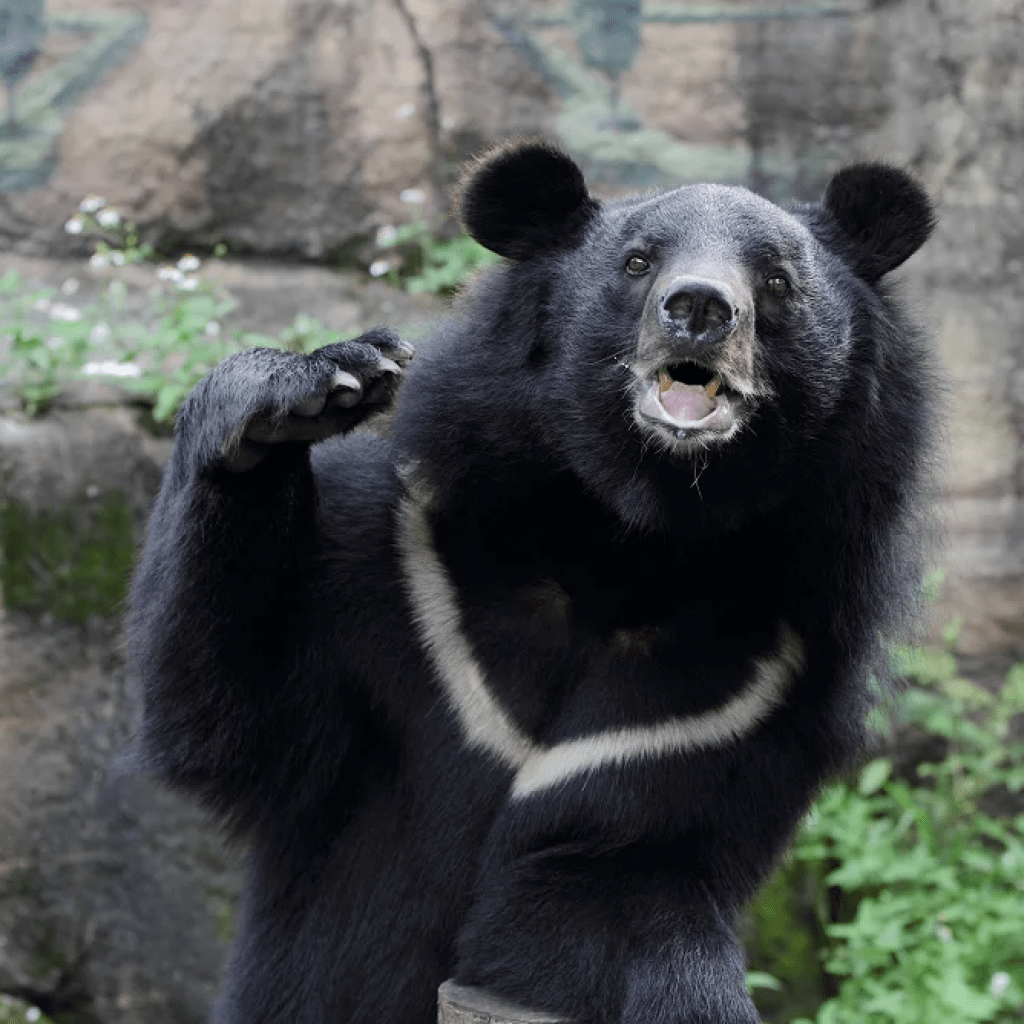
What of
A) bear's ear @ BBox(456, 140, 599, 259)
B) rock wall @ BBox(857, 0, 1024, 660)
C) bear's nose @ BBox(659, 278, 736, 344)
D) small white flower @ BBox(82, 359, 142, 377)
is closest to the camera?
bear's nose @ BBox(659, 278, 736, 344)

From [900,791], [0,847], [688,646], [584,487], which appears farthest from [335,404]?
[900,791]

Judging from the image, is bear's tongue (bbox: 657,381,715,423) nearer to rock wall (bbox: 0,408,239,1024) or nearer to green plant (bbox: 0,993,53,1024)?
rock wall (bbox: 0,408,239,1024)

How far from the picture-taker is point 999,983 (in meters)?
5.04

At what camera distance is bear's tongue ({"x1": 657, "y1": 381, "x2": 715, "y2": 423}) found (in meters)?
2.96

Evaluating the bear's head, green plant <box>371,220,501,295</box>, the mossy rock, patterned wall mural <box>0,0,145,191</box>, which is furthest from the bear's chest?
patterned wall mural <box>0,0,145,191</box>

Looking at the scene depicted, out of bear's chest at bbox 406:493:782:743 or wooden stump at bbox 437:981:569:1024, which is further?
bear's chest at bbox 406:493:782:743

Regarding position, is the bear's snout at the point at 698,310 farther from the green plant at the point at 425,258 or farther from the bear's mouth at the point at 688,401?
the green plant at the point at 425,258

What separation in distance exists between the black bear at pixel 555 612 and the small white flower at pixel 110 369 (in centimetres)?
201

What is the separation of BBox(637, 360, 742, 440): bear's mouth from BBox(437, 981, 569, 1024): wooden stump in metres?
1.07

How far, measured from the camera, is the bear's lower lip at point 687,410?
9.61 ft

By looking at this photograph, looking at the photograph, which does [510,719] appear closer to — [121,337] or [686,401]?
[686,401]

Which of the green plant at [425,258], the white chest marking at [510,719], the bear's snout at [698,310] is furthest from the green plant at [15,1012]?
the bear's snout at [698,310]

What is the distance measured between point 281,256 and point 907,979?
134 inches

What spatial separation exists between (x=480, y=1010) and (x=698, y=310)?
1.30 metres
